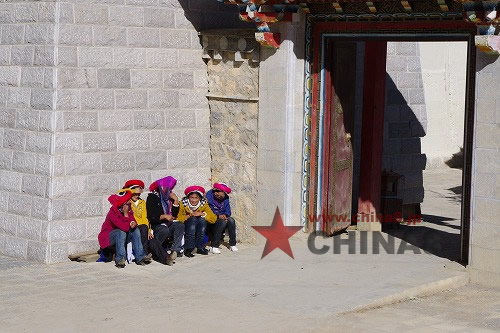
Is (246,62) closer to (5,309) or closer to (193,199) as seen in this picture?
(193,199)

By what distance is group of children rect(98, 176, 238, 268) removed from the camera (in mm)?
12289

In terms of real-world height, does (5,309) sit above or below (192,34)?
below

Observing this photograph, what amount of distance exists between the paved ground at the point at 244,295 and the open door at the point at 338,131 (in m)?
0.90

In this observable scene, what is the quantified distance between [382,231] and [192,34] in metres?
3.96

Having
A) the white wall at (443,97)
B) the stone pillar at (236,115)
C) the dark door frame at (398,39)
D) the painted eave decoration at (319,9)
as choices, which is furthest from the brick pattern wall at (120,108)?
the white wall at (443,97)

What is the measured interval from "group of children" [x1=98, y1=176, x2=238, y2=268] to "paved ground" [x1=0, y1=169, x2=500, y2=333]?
224 mm

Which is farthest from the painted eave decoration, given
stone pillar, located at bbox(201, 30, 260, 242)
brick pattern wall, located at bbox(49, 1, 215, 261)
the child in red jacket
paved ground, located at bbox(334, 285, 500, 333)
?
paved ground, located at bbox(334, 285, 500, 333)

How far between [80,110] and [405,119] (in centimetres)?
554

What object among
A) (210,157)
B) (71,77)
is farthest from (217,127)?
(71,77)

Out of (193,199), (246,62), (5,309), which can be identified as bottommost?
(5,309)

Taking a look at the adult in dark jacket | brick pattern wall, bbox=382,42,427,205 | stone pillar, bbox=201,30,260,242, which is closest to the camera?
the adult in dark jacket

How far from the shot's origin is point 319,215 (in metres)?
13.6

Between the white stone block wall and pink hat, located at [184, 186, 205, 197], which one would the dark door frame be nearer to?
the white stone block wall

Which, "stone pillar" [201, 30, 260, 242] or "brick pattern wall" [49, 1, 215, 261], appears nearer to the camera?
"brick pattern wall" [49, 1, 215, 261]
